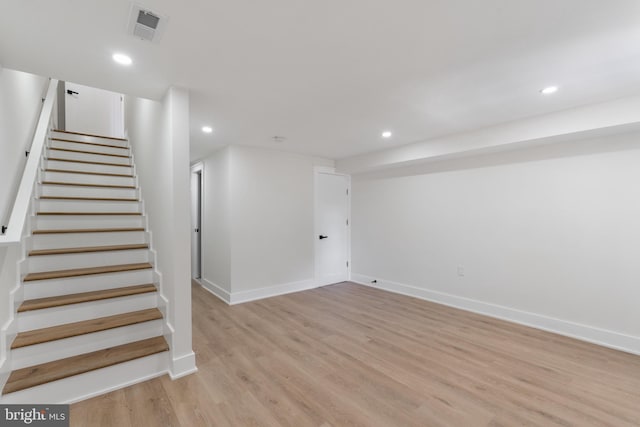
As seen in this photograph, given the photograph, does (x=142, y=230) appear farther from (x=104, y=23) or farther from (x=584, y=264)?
(x=584, y=264)

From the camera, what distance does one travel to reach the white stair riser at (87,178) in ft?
10.8

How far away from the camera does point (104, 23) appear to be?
151cm

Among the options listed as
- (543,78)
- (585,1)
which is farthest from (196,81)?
(543,78)

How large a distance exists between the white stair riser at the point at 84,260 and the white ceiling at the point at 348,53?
1589 mm

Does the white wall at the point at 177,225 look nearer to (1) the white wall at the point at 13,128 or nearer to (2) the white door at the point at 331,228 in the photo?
(1) the white wall at the point at 13,128

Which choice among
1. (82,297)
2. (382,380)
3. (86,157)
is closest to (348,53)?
(382,380)

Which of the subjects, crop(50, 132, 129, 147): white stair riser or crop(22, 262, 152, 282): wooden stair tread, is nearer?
crop(22, 262, 152, 282): wooden stair tread

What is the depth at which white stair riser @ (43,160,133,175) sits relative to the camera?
345 cm

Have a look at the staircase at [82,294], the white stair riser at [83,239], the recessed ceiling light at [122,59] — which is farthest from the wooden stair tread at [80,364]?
the recessed ceiling light at [122,59]

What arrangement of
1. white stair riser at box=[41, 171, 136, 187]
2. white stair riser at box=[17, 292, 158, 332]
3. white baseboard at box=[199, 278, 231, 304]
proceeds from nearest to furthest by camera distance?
white stair riser at box=[17, 292, 158, 332] → white stair riser at box=[41, 171, 136, 187] → white baseboard at box=[199, 278, 231, 304]

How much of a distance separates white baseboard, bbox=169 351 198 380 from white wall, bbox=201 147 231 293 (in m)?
1.82

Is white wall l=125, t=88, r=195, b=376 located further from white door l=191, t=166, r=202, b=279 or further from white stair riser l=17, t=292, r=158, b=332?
white door l=191, t=166, r=202, b=279

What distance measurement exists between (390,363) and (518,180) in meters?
2.69

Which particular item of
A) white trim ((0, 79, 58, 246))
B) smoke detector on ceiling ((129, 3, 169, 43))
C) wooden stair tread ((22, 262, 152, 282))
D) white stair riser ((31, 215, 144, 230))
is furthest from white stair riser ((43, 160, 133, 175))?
smoke detector on ceiling ((129, 3, 169, 43))
